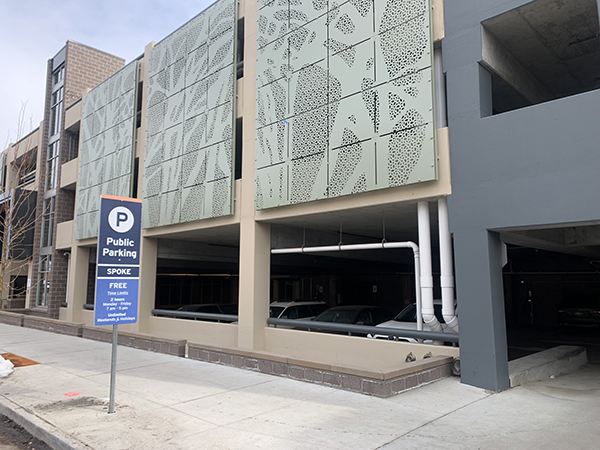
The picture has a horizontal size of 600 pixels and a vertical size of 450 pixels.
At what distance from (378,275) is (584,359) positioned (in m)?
18.3

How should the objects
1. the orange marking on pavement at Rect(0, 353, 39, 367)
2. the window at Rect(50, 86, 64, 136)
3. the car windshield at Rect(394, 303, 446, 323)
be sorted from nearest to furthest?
the orange marking on pavement at Rect(0, 353, 39, 367) → the car windshield at Rect(394, 303, 446, 323) → the window at Rect(50, 86, 64, 136)

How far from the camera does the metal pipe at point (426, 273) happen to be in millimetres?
8758

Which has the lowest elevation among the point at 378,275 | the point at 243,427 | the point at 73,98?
the point at 243,427

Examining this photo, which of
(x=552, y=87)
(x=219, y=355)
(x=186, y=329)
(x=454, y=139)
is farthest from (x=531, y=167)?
(x=186, y=329)

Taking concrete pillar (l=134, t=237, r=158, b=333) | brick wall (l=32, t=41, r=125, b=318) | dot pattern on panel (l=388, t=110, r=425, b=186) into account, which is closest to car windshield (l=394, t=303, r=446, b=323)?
dot pattern on panel (l=388, t=110, r=425, b=186)

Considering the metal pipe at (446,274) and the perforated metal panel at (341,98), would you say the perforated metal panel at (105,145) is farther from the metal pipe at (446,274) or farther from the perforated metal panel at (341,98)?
the metal pipe at (446,274)

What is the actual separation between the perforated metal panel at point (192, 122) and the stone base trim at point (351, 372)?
16.2 ft

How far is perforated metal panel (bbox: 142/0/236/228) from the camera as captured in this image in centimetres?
1342

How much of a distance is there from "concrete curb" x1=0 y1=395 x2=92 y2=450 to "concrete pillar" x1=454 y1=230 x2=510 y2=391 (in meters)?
5.95

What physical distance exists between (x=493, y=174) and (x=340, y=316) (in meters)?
6.87

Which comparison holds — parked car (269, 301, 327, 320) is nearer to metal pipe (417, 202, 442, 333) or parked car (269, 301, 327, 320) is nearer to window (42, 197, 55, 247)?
metal pipe (417, 202, 442, 333)

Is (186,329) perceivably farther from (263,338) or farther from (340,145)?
(340,145)

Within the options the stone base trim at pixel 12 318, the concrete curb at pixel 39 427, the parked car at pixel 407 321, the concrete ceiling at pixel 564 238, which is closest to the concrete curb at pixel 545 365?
the parked car at pixel 407 321

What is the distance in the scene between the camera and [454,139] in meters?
8.34
